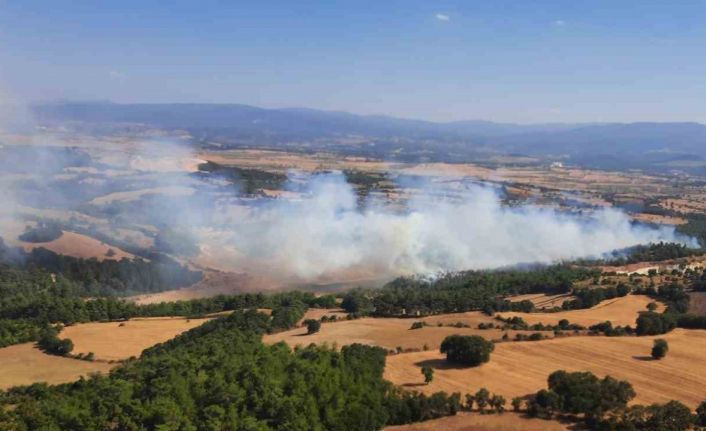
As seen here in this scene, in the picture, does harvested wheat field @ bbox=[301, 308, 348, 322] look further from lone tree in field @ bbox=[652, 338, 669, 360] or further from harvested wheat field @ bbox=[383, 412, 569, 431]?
lone tree in field @ bbox=[652, 338, 669, 360]

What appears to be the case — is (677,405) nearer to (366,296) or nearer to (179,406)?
(179,406)

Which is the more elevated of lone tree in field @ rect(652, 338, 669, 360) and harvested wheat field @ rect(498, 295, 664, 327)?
lone tree in field @ rect(652, 338, 669, 360)

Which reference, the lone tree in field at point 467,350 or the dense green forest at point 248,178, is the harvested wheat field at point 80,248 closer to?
the dense green forest at point 248,178

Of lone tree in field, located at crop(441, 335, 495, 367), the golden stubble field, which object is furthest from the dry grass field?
lone tree in field, located at crop(441, 335, 495, 367)

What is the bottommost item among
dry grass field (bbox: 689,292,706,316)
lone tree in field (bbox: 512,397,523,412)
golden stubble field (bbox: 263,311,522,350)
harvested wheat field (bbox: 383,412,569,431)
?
golden stubble field (bbox: 263,311,522,350)

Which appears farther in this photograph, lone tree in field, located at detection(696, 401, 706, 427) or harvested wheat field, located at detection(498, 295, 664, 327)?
harvested wheat field, located at detection(498, 295, 664, 327)

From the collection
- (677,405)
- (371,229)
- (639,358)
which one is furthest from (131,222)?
(677,405)

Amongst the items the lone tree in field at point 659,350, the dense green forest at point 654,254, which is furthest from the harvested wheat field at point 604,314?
the dense green forest at point 654,254
